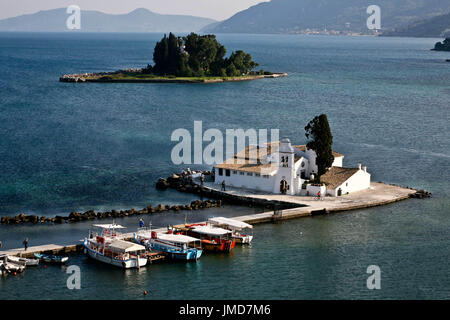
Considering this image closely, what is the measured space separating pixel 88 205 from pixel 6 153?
26.9m

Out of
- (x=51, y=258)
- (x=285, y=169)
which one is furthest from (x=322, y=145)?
(x=51, y=258)

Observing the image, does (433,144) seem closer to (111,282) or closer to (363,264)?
(363,264)

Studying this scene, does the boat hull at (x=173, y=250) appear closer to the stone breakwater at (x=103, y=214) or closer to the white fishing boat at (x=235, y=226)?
the white fishing boat at (x=235, y=226)

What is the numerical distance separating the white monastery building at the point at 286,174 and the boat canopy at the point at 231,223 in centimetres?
1034

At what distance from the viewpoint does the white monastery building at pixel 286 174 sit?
63.8m

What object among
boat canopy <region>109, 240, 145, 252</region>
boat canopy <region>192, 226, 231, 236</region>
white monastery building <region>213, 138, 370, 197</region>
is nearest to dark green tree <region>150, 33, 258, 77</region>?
white monastery building <region>213, 138, 370, 197</region>

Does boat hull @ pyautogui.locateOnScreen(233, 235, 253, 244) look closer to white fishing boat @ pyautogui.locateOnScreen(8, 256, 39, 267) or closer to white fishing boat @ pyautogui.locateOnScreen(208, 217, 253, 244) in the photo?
white fishing boat @ pyautogui.locateOnScreen(208, 217, 253, 244)

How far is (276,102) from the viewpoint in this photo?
137250 mm

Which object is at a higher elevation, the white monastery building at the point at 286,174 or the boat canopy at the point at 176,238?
the white monastery building at the point at 286,174

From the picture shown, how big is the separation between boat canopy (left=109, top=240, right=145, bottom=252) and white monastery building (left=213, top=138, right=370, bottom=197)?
63.2 ft

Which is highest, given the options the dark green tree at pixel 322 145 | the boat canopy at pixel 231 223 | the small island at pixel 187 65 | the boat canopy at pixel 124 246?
the small island at pixel 187 65

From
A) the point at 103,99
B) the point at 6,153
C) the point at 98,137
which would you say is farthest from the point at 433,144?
the point at 103,99

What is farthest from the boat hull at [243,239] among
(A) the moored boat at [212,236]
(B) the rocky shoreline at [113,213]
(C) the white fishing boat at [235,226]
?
(B) the rocky shoreline at [113,213]

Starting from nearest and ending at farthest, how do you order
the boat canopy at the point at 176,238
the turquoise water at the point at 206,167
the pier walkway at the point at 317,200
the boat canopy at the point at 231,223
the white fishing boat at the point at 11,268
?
1. the turquoise water at the point at 206,167
2. the white fishing boat at the point at 11,268
3. the boat canopy at the point at 176,238
4. the boat canopy at the point at 231,223
5. the pier walkway at the point at 317,200
